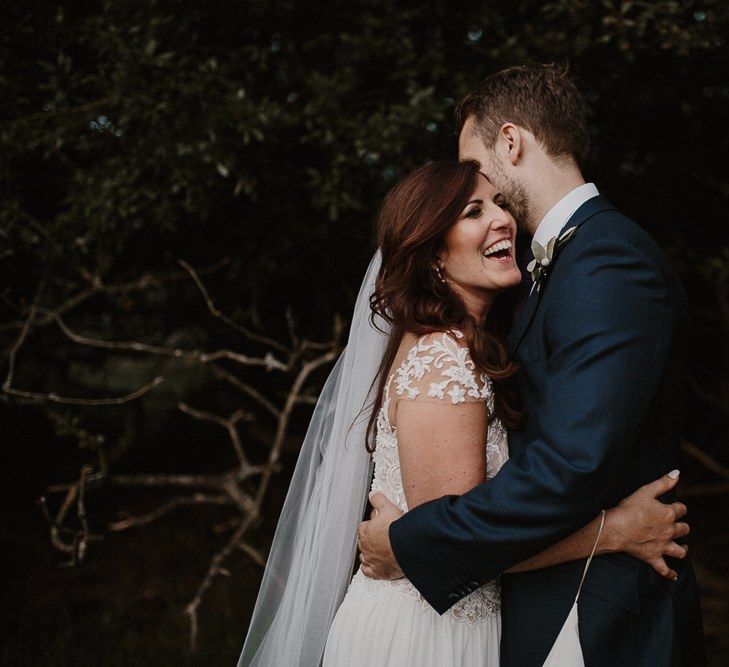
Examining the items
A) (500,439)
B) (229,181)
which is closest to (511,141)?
(500,439)

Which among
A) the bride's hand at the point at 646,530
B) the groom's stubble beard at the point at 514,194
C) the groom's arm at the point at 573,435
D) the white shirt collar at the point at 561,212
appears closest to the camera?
the groom's arm at the point at 573,435

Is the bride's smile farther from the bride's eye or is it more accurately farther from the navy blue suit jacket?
the navy blue suit jacket

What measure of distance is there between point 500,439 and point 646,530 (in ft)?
1.61

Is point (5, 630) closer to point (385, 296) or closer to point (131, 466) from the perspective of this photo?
point (131, 466)

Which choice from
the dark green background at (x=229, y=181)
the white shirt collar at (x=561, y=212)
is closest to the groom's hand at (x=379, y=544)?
the white shirt collar at (x=561, y=212)

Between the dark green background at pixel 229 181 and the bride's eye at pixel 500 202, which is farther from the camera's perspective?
the dark green background at pixel 229 181

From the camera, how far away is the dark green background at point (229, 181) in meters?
3.15

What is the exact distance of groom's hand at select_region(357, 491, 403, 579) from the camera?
2.10 m

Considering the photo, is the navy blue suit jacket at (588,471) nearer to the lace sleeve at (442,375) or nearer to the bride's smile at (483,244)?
the lace sleeve at (442,375)

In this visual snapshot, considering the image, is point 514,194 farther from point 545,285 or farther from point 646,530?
point 646,530

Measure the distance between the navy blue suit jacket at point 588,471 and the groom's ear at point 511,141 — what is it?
37 cm

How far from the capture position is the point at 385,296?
239 cm

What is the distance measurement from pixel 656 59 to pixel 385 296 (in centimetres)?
258

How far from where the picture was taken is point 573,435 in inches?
69.2
